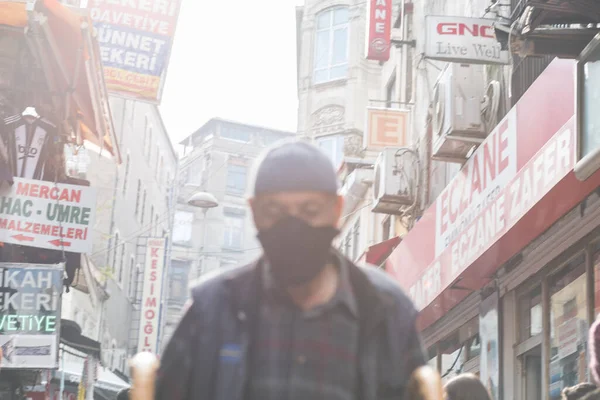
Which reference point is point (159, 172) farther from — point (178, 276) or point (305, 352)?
point (305, 352)

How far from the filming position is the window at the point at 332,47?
34.8m

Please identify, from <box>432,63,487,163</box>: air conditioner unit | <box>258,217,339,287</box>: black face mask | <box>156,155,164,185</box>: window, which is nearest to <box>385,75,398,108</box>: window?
<box>432,63,487,163</box>: air conditioner unit

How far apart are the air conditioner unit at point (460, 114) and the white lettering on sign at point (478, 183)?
65 centimetres

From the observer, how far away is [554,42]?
951 cm

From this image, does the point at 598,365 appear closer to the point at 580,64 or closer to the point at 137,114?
the point at 580,64

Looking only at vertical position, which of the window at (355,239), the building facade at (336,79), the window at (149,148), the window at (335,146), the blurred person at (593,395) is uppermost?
the window at (149,148)

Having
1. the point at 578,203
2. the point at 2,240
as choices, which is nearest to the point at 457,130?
the point at 578,203

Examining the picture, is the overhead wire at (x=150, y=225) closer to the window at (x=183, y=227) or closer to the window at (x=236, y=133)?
the window at (x=236, y=133)

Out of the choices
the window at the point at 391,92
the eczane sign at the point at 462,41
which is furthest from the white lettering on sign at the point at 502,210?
the window at the point at 391,92

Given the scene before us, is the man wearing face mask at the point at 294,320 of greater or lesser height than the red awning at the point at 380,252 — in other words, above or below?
below

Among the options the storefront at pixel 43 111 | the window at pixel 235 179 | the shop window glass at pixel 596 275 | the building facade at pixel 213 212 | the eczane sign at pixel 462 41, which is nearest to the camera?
the shop window glass at pixel 596 275

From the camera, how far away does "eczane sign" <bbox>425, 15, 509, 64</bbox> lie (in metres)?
13.7

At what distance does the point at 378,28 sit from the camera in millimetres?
23062

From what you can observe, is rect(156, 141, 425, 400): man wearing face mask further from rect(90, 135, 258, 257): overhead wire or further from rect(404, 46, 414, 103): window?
rect(90, 135, 258, 257): overhead wire
